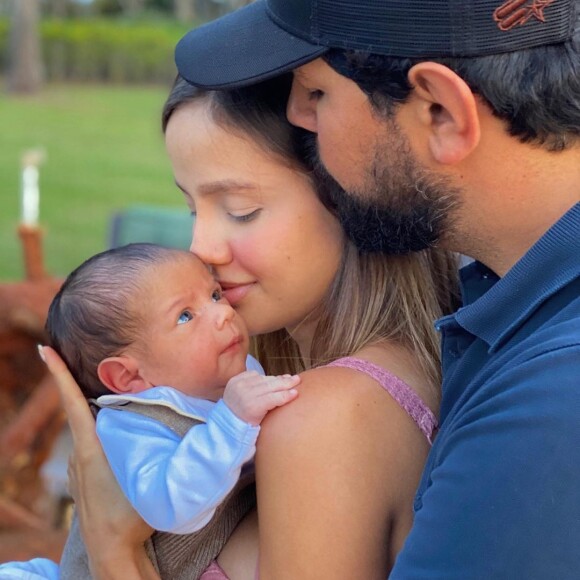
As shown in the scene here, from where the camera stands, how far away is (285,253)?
2.30 meters

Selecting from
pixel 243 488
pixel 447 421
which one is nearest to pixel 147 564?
pixel 243 488

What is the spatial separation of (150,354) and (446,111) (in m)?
0.91

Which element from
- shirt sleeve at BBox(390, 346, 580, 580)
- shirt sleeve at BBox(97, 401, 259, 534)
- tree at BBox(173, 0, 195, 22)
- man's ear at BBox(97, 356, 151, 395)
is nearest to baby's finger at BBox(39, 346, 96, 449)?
man's ear at BBox(97, 356, 151, 395)

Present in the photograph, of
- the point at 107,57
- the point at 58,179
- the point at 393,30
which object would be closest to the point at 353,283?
the point at 393,30

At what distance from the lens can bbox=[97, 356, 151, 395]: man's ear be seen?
2.34 meters

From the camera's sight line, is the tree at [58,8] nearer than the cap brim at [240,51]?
No

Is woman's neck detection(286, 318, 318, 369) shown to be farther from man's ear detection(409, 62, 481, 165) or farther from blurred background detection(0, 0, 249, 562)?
blurred background detection(0, 0, 249, 562)

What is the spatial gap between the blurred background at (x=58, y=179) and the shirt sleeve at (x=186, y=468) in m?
1.29

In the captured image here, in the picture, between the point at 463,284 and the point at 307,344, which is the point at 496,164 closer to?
the point at 463,284

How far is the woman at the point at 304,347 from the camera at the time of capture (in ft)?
6.37

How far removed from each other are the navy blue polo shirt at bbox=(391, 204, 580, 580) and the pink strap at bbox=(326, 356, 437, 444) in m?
0.34

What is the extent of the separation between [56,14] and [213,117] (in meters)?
44.6

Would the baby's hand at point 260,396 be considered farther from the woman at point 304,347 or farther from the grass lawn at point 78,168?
the grass lawn at point 78,168

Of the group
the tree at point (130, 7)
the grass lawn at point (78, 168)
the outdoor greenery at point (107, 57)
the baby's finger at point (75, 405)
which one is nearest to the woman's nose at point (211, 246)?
the baby's finger at point (75, 405)
